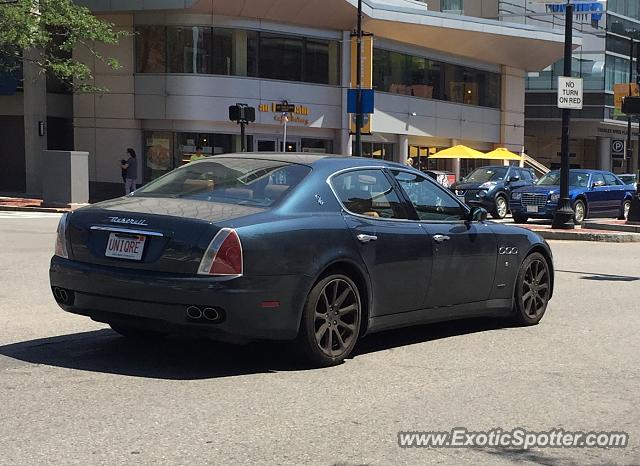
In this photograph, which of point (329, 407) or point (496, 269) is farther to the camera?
point (496, 269)

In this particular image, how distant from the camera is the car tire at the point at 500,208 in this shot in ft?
92.1

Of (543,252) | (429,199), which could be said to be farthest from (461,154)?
(429,199)

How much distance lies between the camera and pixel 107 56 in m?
35.6

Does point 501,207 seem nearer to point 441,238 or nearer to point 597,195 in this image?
point 597,195

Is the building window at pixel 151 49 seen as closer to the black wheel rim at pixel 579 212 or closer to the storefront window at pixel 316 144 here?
the storefront window at pixel 316 144

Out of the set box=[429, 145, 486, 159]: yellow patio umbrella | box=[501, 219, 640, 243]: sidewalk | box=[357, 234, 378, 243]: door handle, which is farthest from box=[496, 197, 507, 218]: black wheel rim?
box=[357, 234, 378, 243]: door handle

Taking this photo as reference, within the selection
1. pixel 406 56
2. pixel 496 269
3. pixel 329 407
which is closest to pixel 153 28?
pixel 406 56

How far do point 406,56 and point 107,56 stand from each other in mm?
14385

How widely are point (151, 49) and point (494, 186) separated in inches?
596

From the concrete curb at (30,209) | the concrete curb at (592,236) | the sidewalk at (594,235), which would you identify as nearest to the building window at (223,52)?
the concrete curb at (30,209)

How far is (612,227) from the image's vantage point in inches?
861

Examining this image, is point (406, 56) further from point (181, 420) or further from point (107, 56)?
point (181, 420)

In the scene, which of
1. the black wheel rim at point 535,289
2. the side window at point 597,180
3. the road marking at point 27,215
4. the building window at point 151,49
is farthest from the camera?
the building window at point 151,49

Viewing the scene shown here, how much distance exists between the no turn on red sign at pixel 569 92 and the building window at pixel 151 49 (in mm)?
18201
